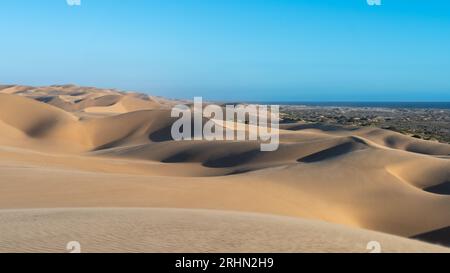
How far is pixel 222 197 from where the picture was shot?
15484mm

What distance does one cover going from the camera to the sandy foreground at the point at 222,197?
777 centimetres

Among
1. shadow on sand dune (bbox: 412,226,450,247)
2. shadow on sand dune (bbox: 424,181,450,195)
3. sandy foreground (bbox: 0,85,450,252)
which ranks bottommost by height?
shadow on sand dune (bbox: 412,226,450,247)

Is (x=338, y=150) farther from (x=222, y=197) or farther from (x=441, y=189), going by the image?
(x=222, y=197)

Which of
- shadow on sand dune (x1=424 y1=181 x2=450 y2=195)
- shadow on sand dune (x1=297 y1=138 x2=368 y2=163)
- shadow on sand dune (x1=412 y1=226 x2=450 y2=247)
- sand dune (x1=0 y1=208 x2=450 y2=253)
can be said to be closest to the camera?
sand dune (x1=0 y1=208 x2=450 y2=253)

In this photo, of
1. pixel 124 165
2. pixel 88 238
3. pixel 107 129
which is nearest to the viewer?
pixel 88 238

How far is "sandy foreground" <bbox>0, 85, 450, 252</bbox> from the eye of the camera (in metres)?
7.77

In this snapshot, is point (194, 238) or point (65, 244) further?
point (194, 238)

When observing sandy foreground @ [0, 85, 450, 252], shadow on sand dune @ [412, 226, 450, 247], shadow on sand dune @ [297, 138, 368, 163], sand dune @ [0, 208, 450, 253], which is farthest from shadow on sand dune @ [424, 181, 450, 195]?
sand dune @ [0, 208, 450, 253]

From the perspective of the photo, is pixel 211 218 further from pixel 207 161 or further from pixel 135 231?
pixel 207 161

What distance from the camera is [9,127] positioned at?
134 feet

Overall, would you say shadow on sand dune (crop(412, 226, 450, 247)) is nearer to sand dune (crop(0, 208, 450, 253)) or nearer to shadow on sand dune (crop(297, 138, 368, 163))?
sand dune (crop(0, 208, 450, 253))

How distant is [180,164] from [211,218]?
19.3m

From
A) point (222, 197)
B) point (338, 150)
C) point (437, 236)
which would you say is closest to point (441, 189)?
point (437, 236)

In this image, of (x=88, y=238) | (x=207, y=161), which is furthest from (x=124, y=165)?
(x=88, y=238)
